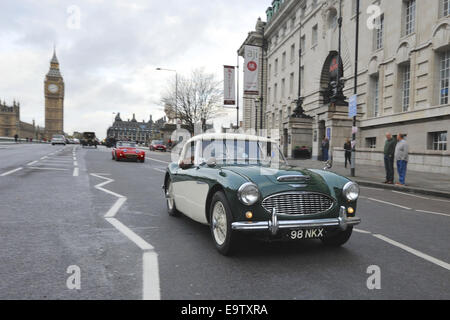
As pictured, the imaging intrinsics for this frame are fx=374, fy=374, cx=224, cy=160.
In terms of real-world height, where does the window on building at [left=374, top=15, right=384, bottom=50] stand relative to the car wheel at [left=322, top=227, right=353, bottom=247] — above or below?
above

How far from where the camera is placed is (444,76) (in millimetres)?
20000

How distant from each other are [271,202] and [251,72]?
23.6 m

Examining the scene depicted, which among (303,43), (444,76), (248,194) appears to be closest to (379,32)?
(444,76)

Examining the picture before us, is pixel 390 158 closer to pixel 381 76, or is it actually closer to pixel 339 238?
pixel 339 238

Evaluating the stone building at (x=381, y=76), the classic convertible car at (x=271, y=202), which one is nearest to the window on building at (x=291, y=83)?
the stone building at (x=381, y=76)

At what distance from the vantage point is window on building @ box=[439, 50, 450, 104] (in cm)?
1977

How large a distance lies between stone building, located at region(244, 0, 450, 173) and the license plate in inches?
598

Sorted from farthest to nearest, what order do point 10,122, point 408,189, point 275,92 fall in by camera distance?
point 10,122 < point 275,92 < point 408,189

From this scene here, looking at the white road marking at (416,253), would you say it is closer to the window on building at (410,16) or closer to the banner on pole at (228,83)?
the window on building at (410,16)

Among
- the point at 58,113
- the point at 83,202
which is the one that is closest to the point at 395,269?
the point at 83,202

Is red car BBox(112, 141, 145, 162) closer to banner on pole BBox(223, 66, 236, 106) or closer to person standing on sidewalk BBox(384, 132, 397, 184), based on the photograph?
banner on pole BBox(223, 66, 236, 106)

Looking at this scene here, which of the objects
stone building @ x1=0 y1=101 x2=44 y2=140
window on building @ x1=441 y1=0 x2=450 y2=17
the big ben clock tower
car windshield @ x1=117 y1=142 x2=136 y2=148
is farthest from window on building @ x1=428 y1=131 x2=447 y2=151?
the big ben clock tower

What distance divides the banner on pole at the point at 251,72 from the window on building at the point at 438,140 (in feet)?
36.0
